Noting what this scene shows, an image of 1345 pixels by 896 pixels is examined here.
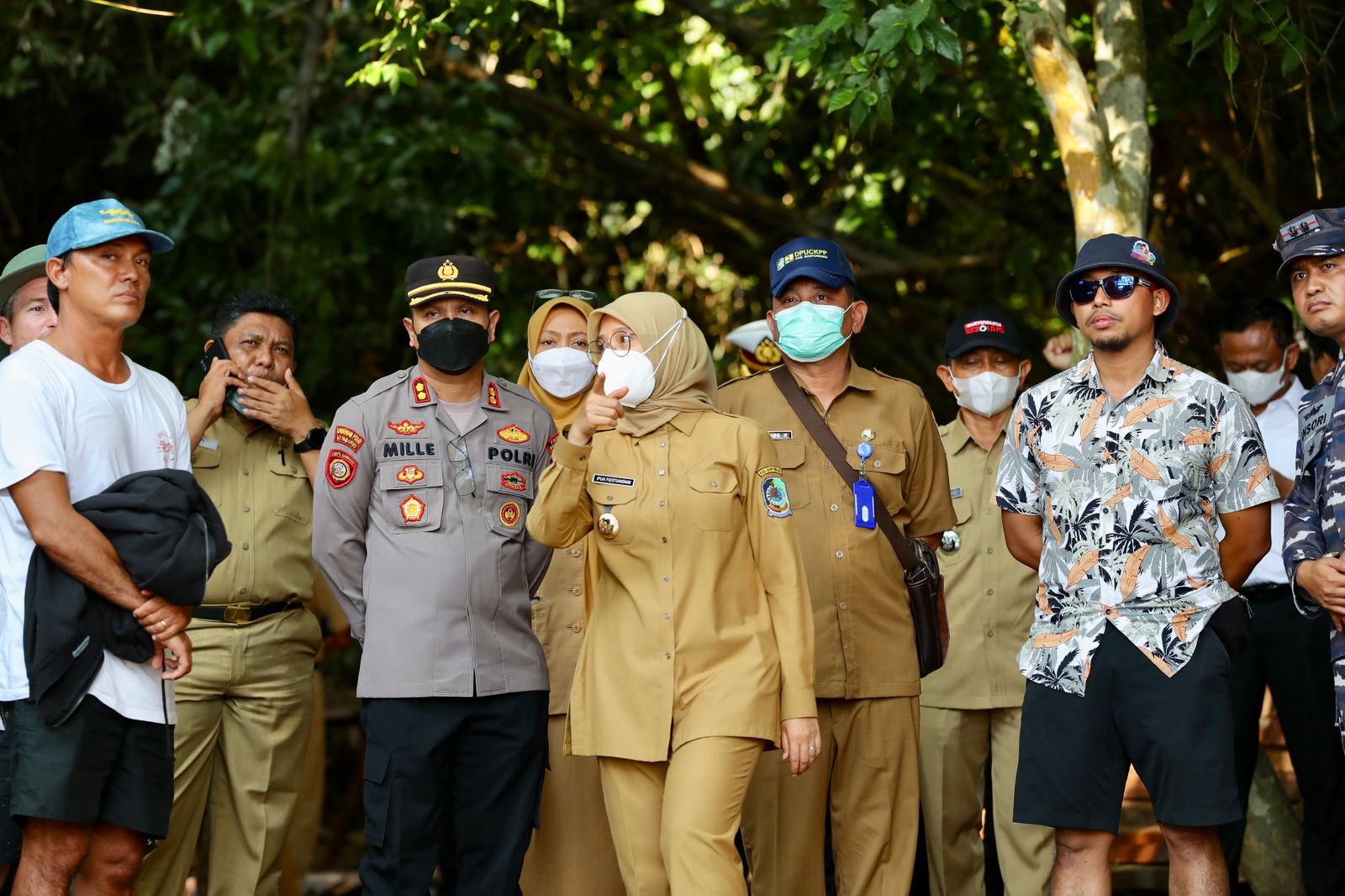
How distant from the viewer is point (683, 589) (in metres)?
4.14

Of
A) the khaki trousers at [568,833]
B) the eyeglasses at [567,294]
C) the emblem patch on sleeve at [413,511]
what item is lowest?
the khaki trousers at [568,833]

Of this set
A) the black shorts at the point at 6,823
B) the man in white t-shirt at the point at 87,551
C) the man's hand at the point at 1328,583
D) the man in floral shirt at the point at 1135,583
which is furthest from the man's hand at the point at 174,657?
the man's hand at the point at 1328,583

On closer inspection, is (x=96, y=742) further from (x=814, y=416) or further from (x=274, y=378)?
(x=814, y=416)

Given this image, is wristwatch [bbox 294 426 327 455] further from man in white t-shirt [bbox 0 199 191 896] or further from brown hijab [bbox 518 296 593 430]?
man in white t-shirt [bbox 0 199 191 896]

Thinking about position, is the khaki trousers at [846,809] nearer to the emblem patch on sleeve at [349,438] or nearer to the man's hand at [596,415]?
the man's hand at [596,415]

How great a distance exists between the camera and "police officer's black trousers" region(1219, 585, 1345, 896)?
17.9 ft

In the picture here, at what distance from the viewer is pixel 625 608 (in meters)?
4.21

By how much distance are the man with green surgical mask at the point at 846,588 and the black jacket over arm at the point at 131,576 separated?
71.1 inches

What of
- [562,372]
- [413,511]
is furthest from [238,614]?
[562,372]

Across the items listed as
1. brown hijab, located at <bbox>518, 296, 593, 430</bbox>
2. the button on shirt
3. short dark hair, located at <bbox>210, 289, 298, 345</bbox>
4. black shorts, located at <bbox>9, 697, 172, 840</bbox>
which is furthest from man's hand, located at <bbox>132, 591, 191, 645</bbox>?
the button on shirt

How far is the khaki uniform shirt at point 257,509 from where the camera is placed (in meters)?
5.05

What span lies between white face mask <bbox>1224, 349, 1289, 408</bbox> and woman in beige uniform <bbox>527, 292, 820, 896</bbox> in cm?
239

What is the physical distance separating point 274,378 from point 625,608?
5.68ft

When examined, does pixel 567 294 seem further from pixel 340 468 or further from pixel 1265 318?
pixel 1265 318
